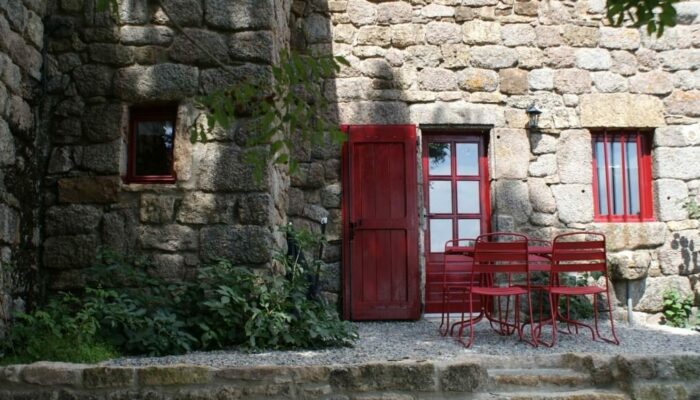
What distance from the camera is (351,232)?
585 centimetres

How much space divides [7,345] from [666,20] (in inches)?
149

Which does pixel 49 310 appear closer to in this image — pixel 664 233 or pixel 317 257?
pixel 317 257

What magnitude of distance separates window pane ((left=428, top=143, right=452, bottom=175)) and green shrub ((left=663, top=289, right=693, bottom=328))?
238cm

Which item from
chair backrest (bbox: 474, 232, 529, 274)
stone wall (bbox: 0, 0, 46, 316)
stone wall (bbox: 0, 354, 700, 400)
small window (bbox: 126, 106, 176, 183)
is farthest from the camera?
small window (bbox: 126, 106, 176, 183)

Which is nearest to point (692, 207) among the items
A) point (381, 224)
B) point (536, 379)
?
point (381, 224)

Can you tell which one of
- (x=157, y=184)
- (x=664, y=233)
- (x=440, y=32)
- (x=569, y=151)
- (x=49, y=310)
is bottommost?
(x=49, y=310)

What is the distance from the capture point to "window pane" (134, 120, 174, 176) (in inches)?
179

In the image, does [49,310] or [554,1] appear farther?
[554,1]

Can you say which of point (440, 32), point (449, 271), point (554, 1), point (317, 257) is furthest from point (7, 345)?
point (554, 1)

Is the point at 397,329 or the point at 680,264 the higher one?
the point at 680,264

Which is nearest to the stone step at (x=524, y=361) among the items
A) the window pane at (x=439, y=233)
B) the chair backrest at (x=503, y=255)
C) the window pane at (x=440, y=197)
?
the chair backrest at (x=503, y=255)

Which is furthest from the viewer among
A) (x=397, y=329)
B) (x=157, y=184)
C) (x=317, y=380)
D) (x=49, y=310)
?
(x=397, y=329)

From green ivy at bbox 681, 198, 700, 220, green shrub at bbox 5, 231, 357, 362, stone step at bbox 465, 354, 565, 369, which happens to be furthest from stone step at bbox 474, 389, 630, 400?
green ivy at bbox 681, 198, 700, 220

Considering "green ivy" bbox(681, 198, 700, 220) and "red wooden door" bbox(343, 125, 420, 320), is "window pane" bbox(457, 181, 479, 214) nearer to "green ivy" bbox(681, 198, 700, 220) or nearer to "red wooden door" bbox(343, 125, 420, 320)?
"red wooden door" bbox(343, 125, 420, 320)
